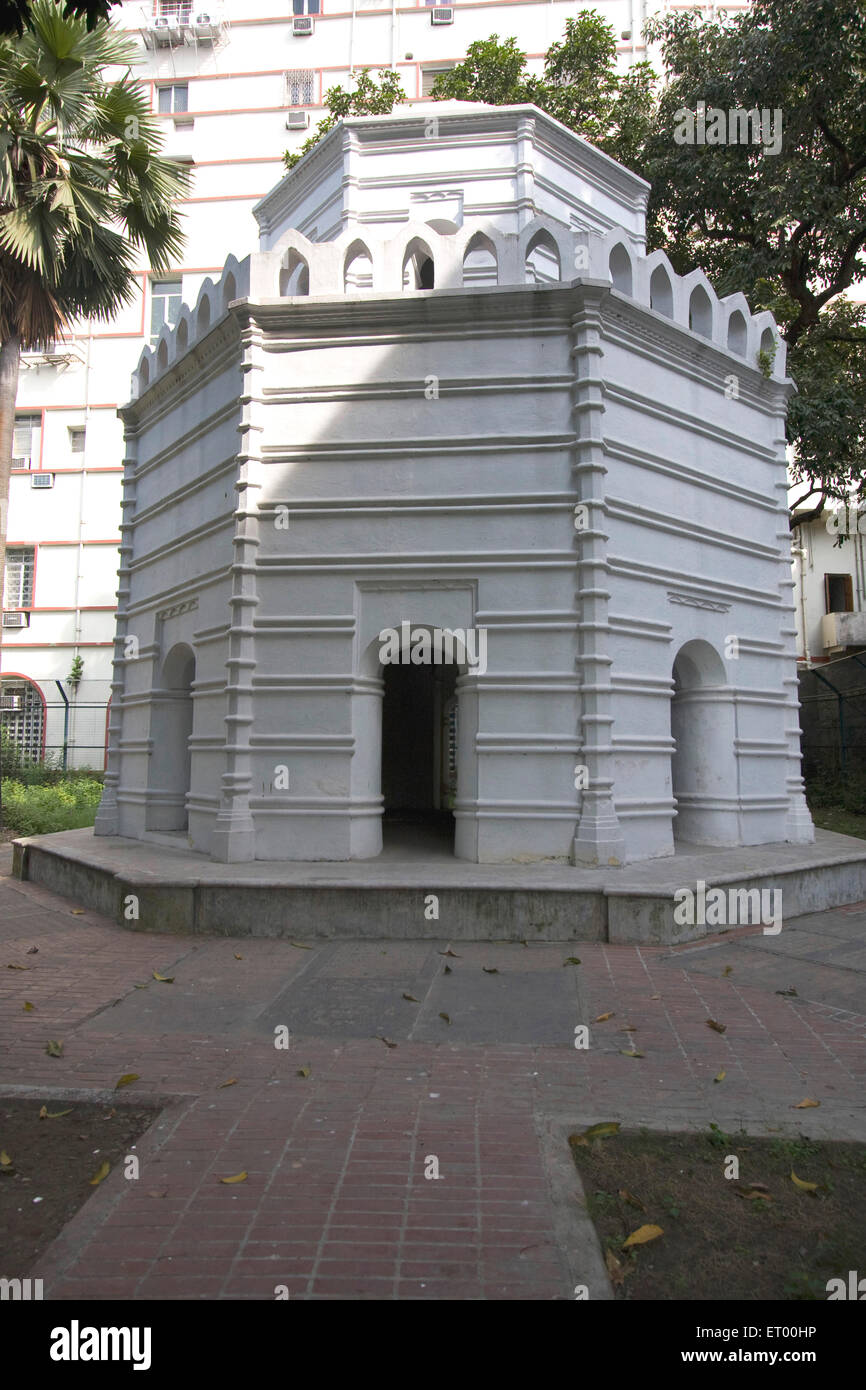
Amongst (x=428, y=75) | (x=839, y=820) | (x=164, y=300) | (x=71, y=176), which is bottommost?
(x=839, y=820)

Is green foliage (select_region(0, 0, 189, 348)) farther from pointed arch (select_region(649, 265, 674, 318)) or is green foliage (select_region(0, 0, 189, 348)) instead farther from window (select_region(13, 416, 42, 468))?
window (select_region(13, 416, 42, 468))

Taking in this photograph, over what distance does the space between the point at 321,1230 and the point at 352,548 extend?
7.45 meters

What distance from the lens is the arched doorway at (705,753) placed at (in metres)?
11.2

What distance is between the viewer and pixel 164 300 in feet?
98.2

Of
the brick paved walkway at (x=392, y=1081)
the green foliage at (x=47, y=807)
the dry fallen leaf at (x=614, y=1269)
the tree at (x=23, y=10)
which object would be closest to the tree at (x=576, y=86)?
the tree at (x=23, y=10)

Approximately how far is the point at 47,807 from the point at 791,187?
18776mm

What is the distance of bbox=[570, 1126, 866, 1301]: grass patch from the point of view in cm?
306

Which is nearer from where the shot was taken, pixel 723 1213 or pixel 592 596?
pixel 723 1213

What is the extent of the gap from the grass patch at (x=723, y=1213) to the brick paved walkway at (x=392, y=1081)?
15 centimetres

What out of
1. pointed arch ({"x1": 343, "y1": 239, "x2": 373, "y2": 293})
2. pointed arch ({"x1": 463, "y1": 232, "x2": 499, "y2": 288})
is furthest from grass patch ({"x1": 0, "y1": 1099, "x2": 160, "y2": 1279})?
pointed arch ({"x1": 343, "y1": 239, "x2": 373, "y2": 293})

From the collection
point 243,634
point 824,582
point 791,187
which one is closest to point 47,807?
point 243,634

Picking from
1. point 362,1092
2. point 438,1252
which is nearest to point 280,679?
point 362,1092

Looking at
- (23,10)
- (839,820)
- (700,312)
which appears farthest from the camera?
(839,820)

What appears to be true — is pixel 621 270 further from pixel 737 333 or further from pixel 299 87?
pixel 299 87
